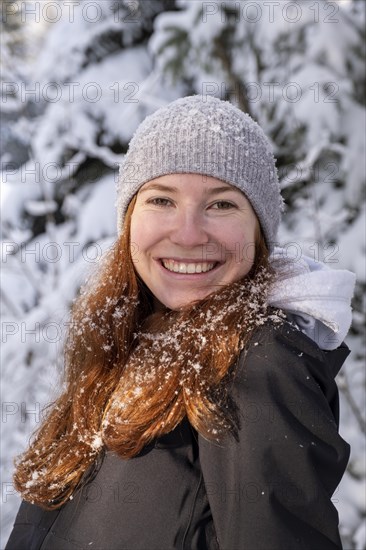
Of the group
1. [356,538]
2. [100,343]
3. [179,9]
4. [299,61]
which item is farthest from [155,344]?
[179,9]

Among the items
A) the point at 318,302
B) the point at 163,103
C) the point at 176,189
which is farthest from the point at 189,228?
the point at 163,103

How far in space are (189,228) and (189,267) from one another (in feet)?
0.42

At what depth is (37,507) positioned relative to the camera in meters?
1.50

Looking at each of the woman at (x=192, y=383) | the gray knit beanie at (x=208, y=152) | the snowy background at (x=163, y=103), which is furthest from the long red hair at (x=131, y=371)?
the snowy background at (x=163, y=103)

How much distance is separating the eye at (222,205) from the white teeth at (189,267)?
15 cm

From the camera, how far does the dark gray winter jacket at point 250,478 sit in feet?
3.39

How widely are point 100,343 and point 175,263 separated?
1.07 feet

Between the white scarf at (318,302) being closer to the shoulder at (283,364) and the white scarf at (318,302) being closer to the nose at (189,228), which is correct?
the shoulder at (283,364)

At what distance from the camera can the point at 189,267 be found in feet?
4.63

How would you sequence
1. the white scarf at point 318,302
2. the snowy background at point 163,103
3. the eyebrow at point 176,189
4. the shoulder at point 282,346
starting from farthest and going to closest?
the snowy background at point 163,103
the eyebrow at point 176,189
the white scarf at point 318,302
the shoulder at point 282,346

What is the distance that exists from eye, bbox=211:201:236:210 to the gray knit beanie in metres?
0.05

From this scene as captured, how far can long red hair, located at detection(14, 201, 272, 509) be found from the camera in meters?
1.21

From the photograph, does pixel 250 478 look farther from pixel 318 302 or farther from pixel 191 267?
pixel 191 267

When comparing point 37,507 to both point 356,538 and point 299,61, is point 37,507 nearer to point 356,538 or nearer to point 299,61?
point 356,538
